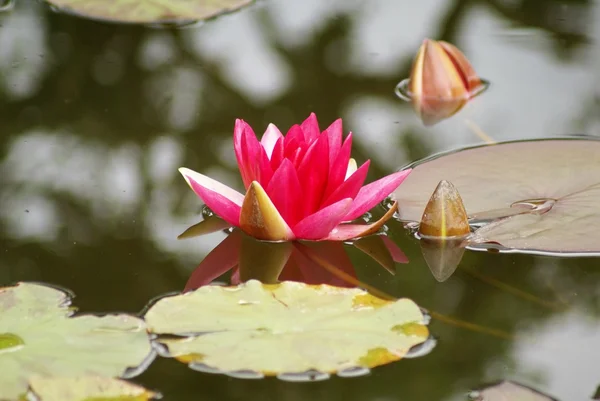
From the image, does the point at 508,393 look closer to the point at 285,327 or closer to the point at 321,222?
the point at 285,327

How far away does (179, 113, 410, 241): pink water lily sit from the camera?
1.69 meters

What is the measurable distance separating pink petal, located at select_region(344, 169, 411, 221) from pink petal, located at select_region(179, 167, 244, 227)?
0.77 feet

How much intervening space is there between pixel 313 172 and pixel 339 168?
0.07 meters

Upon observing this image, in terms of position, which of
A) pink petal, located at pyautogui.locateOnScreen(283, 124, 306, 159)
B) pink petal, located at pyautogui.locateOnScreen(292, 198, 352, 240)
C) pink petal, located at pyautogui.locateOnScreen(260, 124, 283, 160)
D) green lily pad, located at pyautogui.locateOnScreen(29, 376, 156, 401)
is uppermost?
pink petal, located at pyautogui.locateOnScreen(283, 124, 306, 159)

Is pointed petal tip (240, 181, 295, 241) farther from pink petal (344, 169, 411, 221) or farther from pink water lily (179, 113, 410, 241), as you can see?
pink petal (344, 169, 411, 221)

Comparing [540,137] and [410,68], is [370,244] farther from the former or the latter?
[410,68]

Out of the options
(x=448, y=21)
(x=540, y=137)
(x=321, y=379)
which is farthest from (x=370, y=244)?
(x=448, y=21)

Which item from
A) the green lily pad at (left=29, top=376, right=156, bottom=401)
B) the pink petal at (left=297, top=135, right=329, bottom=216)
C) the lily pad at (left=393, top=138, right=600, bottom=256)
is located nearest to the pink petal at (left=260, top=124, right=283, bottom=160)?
the pink petal at (left=297, top=135, right=329, bottom=216)

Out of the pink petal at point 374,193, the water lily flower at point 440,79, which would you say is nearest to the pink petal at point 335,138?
the pink petal at point 374,193

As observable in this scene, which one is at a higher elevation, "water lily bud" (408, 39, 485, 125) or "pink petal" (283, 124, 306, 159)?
"pink petal" (283, 124, 306, 159)

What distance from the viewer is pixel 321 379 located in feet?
4.41

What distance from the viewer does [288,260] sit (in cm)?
170

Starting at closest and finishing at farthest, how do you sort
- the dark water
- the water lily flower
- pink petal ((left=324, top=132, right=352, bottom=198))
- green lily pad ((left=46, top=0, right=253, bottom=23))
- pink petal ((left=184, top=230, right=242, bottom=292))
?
the dark water
pink petal ((left=184, top=230, right=242, bottom=292))
pink petal ((left=324, top=132, right=352, bottom=198))
the water lily flower
green lily pad ((left=46, top=0, right=253, bottom=23))

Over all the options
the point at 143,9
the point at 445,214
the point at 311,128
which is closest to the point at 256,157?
the point at 311,128
